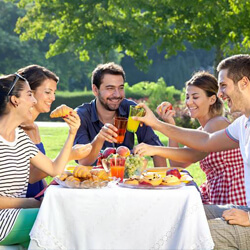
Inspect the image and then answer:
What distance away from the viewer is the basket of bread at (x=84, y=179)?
12.1ft

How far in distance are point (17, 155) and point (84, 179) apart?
690 mm

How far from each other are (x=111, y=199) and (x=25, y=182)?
1011mm

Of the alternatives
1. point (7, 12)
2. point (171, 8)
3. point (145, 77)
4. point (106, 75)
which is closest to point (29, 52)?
point (7, 12)

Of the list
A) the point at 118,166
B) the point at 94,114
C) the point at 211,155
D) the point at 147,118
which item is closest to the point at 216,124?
the point at 211,155

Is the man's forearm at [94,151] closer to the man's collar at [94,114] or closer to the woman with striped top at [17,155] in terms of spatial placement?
the woman with striped top at [17,155]

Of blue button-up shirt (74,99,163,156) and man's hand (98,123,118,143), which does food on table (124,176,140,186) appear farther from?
blue button-up shirt (74,99,163,156)

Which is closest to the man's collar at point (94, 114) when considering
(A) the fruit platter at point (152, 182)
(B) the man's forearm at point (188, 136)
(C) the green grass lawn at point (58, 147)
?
(B) the man's forearm at point (188, 136)

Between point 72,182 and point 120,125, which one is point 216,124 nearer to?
point 120,125

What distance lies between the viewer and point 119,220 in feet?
11.8

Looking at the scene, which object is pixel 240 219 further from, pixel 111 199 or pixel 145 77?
pixel 145 77

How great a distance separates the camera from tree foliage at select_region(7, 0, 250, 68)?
1530cm

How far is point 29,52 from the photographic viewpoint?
49812 mm

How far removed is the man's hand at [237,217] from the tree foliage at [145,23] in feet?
35.8

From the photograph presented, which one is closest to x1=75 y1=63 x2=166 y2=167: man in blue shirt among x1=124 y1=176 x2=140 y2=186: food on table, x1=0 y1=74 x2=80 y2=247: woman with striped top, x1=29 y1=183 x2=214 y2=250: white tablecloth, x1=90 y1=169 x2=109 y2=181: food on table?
x1=0 y1=74 x2=80 y2=247: woman with striped top
